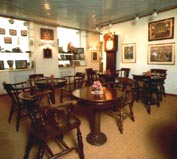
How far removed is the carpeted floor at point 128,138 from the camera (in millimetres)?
2076

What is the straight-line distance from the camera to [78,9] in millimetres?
5012

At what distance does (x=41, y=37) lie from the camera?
6.45 meters

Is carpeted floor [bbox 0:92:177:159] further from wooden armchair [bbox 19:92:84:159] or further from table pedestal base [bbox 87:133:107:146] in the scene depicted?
wooden armchair [bbox 19:92:84:159]

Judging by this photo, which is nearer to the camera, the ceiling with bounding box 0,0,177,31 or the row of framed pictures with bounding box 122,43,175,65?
the ceiling with bounding box 0,0,177,31

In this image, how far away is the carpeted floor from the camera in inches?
81.7

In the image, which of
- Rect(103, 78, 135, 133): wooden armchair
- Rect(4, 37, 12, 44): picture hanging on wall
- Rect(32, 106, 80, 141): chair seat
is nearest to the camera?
Rect(32, 106, 80, 141): chair seat

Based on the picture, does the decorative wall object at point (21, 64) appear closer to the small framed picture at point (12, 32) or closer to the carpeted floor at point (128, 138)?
the small framed picture at point (12, 32)

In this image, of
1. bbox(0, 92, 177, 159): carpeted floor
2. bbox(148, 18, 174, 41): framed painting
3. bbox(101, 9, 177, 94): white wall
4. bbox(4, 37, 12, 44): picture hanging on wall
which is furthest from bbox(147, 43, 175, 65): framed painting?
bbox(4, 37, 12, 44): picture hanging on wall

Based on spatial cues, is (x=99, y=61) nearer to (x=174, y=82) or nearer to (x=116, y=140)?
(x=174, y=82)

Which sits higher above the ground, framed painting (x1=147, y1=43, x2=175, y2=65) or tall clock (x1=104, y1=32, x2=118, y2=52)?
tall clock (x1=104, y1=32, x2=118, y2=52)

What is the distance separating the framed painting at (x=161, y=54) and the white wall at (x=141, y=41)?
0.14 metres

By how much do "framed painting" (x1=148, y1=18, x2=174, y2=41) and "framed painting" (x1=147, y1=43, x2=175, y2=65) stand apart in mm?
282

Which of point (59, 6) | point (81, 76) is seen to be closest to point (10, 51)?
point (59, 6)

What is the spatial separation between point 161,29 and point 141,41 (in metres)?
0.83
